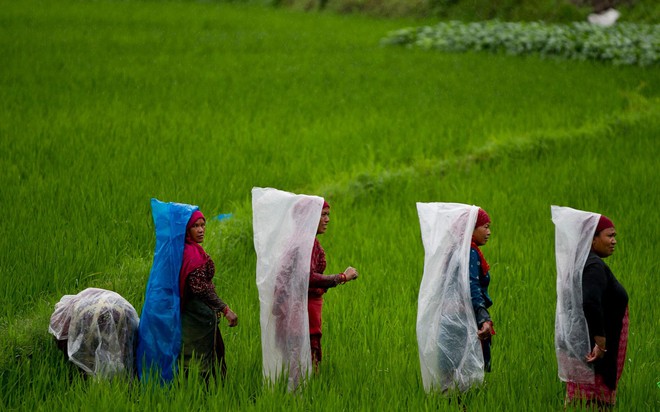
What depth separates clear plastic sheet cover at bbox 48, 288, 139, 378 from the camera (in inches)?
145

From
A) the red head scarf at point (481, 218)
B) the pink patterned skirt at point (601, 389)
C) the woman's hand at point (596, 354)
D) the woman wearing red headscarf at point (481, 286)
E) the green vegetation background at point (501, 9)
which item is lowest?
the pink patterned skirt at point (601, 389)

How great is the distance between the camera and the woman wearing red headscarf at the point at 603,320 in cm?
338

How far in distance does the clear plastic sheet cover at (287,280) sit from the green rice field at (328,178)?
0.48 ft

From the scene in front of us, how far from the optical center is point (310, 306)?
147 inches

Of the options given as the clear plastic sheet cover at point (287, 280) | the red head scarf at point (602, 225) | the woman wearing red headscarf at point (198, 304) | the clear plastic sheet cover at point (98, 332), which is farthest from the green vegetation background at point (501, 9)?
the clear plastic sheet cover at point (98, 332)

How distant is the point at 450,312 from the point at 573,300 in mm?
465

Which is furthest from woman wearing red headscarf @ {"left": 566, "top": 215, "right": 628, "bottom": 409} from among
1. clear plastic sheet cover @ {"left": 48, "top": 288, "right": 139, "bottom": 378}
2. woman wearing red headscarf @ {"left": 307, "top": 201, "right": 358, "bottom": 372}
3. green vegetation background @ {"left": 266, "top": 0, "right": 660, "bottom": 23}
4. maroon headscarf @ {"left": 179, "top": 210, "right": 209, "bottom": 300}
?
green vegetation background @ {"left": 266, "top": 0, "right": 660, "bottom": 23}

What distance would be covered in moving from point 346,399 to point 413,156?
187 inches

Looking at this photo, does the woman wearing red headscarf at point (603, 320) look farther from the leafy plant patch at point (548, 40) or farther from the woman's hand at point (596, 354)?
the leafy plant patch at point (548, 40)

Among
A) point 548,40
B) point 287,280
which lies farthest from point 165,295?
point 548,40

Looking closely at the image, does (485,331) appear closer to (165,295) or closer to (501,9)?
(165,295)

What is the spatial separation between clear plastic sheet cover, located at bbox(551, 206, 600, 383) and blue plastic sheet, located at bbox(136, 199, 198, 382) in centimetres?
144

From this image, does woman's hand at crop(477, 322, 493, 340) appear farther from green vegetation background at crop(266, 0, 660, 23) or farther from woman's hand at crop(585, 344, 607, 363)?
green vegetation background at crop(266, 0, 660, 23)

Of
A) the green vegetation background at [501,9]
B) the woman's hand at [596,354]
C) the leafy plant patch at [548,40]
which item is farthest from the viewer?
the green vegetation background at [501,9]
